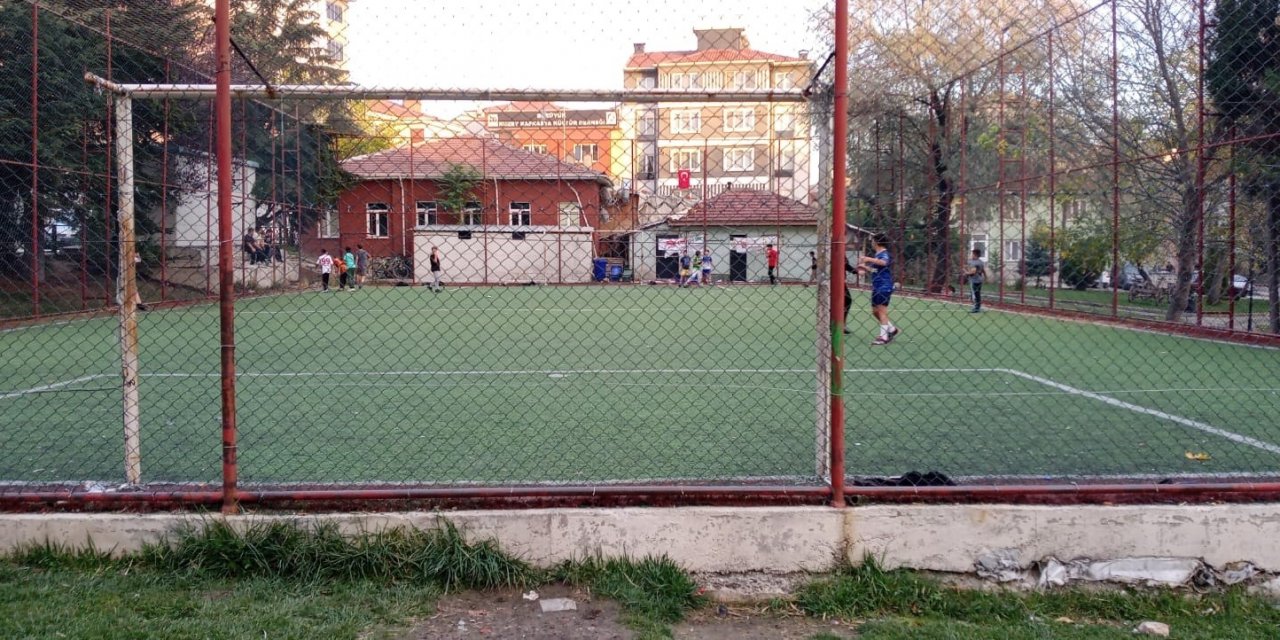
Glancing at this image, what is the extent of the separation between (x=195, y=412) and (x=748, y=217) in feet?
17.8

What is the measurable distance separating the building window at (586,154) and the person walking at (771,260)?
1.88 m

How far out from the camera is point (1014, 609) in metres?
3.66

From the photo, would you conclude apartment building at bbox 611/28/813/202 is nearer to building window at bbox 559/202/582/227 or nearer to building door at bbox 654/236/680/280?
building window at bbox 559/202/582/227

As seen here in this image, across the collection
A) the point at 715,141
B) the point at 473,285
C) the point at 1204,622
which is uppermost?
the point at 715,141

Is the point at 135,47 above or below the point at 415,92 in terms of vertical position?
above

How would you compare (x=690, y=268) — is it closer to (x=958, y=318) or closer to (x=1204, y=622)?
(x=1204, y=622)

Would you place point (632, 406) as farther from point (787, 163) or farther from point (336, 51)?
point (336, 51)

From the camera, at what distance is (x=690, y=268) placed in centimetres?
→ 749

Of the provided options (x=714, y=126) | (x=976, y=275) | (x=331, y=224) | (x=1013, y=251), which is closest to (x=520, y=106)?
(x=714, y=126)

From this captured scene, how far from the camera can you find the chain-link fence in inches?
171

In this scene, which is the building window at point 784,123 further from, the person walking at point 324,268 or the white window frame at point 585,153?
the person walking at point 324,268

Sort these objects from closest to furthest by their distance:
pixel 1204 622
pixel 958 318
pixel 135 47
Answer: pixel 1204 622 → pixel 135 47 → pixel 958 318

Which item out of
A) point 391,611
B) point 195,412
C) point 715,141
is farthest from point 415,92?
point 195,412

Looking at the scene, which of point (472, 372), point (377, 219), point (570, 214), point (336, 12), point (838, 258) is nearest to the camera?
point (838, 258)
